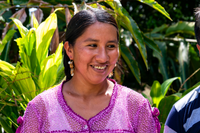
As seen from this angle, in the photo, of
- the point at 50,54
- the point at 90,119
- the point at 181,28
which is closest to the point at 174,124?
the point at 90,119

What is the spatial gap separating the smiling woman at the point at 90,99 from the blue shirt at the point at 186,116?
12cm

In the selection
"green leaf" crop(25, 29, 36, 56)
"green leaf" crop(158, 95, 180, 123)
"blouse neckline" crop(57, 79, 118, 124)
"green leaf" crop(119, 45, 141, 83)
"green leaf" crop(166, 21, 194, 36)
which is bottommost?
"green leaf" crop(158, 95, 180, 123)

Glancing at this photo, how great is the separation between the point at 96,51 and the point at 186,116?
46cm

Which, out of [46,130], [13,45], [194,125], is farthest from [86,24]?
[13,45]

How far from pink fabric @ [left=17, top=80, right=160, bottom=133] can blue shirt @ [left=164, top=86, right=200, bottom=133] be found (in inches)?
4.9

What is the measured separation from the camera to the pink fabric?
4.01ft

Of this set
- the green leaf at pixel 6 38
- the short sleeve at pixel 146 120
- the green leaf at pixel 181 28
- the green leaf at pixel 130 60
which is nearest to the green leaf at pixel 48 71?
the green leaf at pixel 6 38

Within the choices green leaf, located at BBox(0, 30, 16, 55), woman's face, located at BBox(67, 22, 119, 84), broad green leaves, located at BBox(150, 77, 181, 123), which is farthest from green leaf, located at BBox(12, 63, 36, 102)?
broad green leaves, located at BBox(150, 77, 181, 123)

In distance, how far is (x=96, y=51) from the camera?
1.20m

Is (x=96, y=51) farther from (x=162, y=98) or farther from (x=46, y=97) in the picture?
(x=162, y=98)

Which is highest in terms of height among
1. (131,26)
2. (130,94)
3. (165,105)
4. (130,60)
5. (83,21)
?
(83,21)

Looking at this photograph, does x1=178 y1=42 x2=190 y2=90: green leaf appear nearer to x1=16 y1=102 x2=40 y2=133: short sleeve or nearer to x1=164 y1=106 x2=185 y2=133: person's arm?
x1=164 y1=106 x2=185 y2=133: person's arm

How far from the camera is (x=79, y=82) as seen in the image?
1.32 m

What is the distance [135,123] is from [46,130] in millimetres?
395
